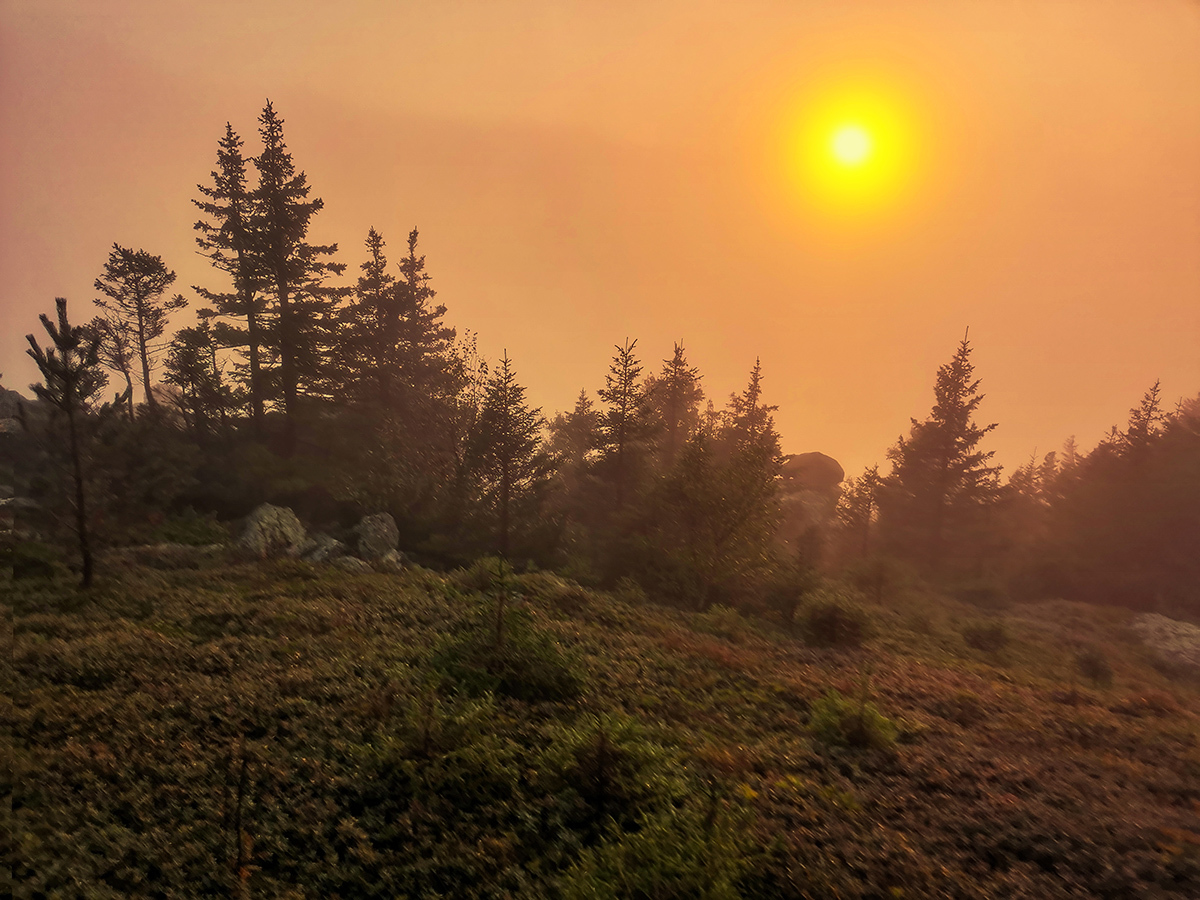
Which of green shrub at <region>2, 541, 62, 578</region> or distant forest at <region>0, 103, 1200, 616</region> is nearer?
green shrub at <region>2, 541, 62, 578</region>

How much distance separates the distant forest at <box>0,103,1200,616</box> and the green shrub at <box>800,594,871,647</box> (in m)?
5.35

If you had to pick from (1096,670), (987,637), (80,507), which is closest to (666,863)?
(80,507)

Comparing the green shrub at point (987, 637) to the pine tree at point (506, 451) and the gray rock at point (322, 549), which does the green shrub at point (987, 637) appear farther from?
the gray rock at point (322, 549)

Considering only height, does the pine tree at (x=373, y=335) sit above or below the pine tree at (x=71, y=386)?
above

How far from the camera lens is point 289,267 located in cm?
3275

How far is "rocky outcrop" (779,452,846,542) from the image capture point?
51003 millimetres

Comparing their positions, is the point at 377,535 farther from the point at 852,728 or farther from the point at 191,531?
the point at 852,728

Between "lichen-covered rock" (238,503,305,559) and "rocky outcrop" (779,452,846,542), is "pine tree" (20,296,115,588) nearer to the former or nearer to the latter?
"lichen-covered rock" (238,503,305,559)

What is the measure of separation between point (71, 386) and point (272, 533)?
1227 centimetres

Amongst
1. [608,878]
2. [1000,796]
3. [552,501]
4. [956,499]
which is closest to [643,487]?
[552,501]

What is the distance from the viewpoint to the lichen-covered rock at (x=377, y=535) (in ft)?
84.7

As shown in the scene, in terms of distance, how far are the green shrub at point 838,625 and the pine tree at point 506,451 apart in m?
16.4

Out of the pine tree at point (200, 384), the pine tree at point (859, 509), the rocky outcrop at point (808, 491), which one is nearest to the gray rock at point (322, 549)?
the pine tree at point (200, 384)

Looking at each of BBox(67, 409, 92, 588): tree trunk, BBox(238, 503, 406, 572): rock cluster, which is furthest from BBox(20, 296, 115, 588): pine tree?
BBox(238, 503, 406, 572): rock cluster
